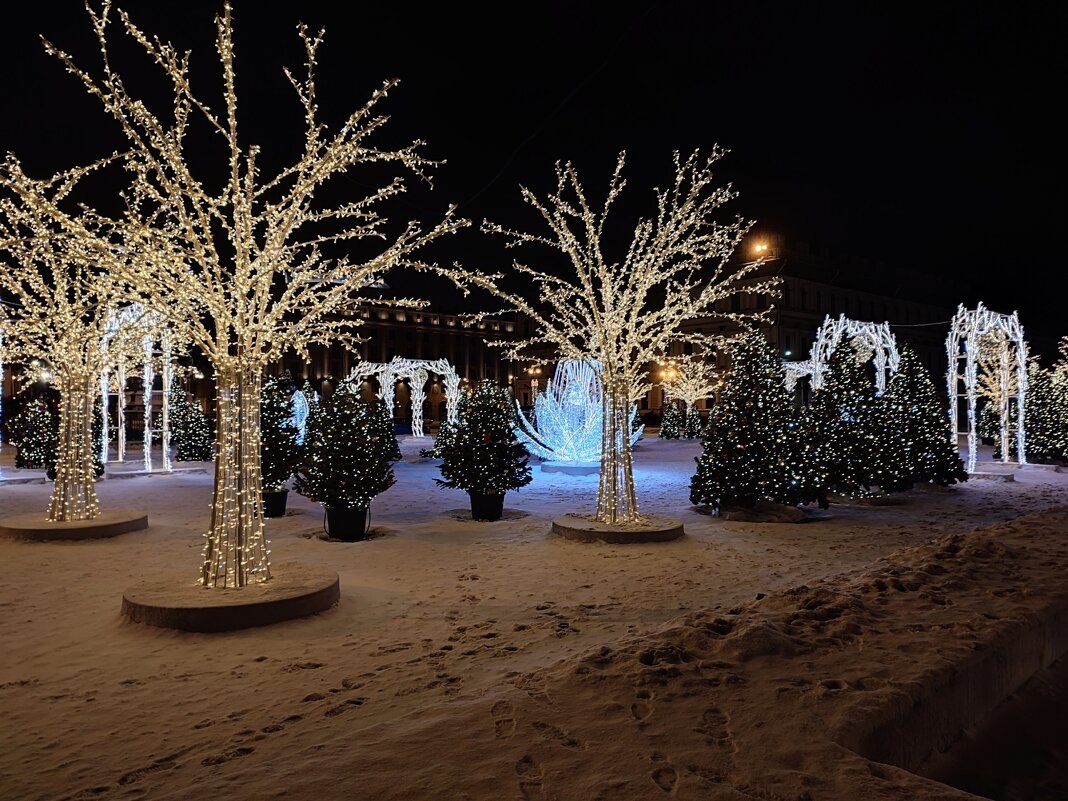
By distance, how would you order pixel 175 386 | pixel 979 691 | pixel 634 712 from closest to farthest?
pixel 634 712 < pixel 979 691 < pixel 175 386

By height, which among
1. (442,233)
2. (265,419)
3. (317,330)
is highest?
(442,233)

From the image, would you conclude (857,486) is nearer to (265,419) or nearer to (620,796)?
(265,419)

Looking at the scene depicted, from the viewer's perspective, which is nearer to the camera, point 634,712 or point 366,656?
point 634,712

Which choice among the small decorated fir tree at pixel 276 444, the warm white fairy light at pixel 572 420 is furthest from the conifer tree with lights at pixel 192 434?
the small decorated fir tree at pixel 276 444

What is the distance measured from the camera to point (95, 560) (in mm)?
8484

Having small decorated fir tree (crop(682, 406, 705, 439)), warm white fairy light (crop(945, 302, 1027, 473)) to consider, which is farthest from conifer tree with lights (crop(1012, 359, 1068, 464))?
small decorated fir tree (crop(682, 406, 705, 439))

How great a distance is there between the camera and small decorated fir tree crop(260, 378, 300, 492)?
39.2 feet

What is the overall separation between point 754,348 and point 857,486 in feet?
11.7

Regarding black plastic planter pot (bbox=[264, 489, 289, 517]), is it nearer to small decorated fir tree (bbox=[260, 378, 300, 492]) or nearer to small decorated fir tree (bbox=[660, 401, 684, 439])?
small decorated fir tree (bbox=[260, 378, 300, 492])

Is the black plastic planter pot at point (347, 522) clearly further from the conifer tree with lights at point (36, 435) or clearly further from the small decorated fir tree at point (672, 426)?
the small decorated fir tree at point (672, 426)

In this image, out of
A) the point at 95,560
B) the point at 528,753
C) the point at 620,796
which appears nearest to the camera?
the point at 620,796

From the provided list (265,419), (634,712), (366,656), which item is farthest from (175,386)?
(634,712)

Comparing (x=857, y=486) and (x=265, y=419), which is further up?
(x=265, y=419)

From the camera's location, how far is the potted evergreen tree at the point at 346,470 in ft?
32.9
